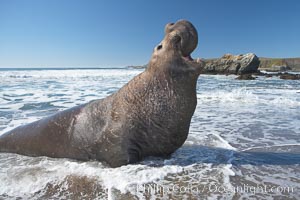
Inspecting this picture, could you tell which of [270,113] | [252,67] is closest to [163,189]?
[270,113]

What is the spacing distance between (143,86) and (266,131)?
11.4ft

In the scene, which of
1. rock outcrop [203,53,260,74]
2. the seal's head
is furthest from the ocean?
rock outcrop [203,53,260,74]

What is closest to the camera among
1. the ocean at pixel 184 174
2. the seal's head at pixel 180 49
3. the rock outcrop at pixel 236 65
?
the ocean at pixel 184 174

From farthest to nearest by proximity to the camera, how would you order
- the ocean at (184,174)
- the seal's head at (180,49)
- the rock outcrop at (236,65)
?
the rock outcrop at (236,65)
the seal's head at (180,49)
the ocean at (184,174)

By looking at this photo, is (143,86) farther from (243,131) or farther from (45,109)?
(45,109)

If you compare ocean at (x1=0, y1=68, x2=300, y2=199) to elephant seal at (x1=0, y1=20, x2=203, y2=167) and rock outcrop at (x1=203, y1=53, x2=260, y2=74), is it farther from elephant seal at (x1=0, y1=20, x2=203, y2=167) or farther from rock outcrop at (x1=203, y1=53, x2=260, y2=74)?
rock outcrop at (x1=203, y1=53, x2=260, y2=74)

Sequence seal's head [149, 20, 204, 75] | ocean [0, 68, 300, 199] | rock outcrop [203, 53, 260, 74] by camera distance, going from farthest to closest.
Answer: rock outcrop [203, 53, 260, 74] → seal's head [149, 20, 204, 75] → ocean [0, 68, 300, 199]

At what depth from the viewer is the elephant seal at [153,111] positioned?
3.87 meters

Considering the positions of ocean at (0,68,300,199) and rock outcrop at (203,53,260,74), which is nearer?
ocean at (0,68,300,199)

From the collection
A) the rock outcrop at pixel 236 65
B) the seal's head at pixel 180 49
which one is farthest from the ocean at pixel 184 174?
the rock outcrop at pixel 236 65

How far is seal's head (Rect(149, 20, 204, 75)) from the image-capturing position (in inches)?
151

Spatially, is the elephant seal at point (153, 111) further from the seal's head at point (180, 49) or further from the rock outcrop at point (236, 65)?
the rock outcrop at point (236, 65)

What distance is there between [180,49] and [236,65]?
152 ft

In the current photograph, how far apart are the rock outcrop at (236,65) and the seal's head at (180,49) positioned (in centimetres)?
4059
